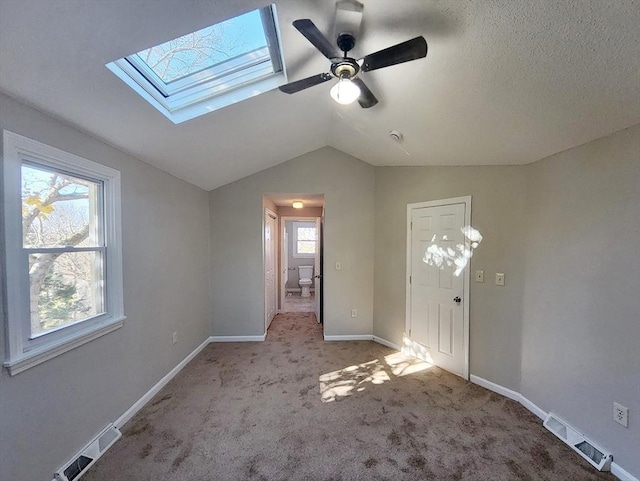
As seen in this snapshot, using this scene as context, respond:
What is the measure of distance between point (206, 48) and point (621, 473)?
12.9 ft

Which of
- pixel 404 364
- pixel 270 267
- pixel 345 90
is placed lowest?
pixel 404 364

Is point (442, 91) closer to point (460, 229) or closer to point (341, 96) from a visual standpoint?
point (341, 96)

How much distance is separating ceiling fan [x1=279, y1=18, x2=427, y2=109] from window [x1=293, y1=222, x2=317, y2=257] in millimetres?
6741

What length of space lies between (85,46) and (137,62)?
0.44 m

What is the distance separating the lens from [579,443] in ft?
6.70

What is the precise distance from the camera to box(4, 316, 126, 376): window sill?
1487 mm

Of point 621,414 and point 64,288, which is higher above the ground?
point 64,288

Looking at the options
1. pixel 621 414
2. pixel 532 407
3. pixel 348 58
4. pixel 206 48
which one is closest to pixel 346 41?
pixel 348 58

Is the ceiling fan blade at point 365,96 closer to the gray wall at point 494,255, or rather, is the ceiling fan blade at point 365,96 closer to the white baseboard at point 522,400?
the gray wall at point 494,255

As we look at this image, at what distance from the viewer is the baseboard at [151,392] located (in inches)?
90.6

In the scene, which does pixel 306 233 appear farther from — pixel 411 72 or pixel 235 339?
pixel 411 72

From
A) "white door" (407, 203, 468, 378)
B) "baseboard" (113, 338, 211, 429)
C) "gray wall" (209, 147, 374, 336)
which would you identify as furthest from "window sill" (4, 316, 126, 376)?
"white door" (407, 203, 468, 378)

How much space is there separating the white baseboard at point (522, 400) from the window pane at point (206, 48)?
3.71m

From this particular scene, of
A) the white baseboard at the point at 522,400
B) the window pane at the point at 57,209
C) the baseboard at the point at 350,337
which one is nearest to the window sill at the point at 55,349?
the window pane at the point at 57,209
